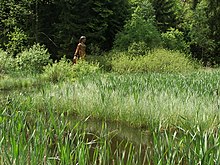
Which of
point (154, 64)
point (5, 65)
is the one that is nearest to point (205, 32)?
point (154, 64)

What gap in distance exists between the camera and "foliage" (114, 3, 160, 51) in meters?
18.2

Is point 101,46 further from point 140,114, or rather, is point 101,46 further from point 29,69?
point 140,114

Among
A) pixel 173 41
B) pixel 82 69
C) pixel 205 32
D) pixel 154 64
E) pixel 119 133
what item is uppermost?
pixel 205 32

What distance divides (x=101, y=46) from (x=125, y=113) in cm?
1536

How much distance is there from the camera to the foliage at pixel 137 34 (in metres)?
18.2

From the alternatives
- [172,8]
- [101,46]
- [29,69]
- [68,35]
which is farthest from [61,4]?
[172,8]

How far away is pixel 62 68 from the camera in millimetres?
10266

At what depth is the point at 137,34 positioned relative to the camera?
60.1 ft

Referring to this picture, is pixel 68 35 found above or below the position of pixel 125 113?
above

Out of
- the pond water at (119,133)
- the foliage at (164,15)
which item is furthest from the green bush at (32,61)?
the foliage at (164,15)

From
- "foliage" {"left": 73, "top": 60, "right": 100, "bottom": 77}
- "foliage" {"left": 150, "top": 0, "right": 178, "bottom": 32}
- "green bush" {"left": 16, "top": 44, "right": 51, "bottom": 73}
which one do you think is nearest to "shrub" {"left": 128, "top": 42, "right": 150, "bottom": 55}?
"green bush" {"left": 16, "top": 44, "right": 51, "bottom": 73}

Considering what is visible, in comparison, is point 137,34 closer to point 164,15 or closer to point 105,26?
point 105,26

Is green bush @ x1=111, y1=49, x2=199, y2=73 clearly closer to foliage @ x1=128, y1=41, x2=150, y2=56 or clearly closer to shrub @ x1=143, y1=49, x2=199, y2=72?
shrub @ x1=143, y1=49, x2=199, y2=72

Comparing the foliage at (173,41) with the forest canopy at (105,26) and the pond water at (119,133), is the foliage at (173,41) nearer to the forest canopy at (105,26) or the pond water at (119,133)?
the forest canopy at (105,26)
